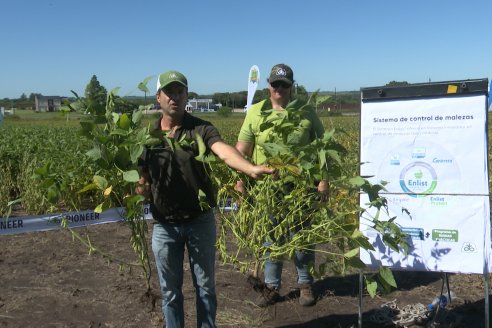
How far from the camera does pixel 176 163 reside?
2.75 meters

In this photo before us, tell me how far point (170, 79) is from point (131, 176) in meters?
0.69

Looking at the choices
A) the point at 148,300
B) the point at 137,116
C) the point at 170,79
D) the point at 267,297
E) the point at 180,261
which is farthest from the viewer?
the point at 267,297

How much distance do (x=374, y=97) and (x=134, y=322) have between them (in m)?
2.42

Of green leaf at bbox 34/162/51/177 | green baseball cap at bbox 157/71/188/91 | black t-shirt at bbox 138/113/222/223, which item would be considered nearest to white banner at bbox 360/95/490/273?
black t-shirt at bbox 138/113/222/223

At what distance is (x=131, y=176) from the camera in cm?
228

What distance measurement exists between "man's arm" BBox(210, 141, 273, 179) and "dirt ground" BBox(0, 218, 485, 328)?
1.06 m

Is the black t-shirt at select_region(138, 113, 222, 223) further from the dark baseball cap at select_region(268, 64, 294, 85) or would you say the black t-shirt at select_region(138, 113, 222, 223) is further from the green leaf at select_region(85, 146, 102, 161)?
the dark baseball cap at select_region(268, 64, 294, 85)

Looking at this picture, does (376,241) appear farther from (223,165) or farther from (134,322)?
(134,322)

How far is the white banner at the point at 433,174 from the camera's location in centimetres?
317

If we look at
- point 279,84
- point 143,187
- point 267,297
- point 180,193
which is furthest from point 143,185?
point 267,297

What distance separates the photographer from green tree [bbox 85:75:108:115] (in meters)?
2.39

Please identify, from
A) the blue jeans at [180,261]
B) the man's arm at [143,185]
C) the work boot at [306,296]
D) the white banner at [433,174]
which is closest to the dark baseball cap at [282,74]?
the white banner at [433,174]

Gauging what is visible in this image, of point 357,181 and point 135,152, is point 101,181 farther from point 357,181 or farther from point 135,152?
point 357,181

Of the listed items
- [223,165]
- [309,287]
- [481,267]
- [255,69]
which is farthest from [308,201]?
[255,69]
